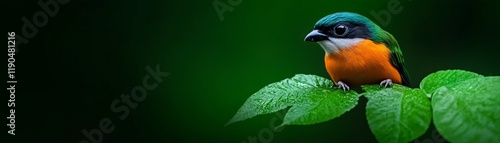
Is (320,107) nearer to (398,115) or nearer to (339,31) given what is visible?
(398,115)

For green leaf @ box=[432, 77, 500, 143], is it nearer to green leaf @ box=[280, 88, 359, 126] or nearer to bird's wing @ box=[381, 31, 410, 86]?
green leaf @ box=[280, 88, 359, 126]

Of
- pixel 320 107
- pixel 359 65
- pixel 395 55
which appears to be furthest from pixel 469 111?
pixel 395 55

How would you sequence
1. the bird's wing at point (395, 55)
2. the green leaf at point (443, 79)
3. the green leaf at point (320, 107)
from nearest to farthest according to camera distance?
the green leaf at point (320, 107) → the green leaf at point (443, 79) → the bird's wing at point (395, 55)

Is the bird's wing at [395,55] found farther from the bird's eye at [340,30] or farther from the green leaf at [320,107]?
the green leaf at [320,107]

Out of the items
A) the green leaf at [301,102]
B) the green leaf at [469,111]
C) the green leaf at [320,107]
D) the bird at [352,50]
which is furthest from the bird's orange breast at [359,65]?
the green leaf at [469,111]

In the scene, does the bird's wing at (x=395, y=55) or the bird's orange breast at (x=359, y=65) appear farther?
the bird's wing at (x=395, y=55)

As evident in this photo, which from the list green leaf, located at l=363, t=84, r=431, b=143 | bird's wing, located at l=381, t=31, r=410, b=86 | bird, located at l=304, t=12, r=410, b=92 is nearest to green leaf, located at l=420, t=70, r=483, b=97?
green leaf, located at l=363, t=84, r=431, b=143
